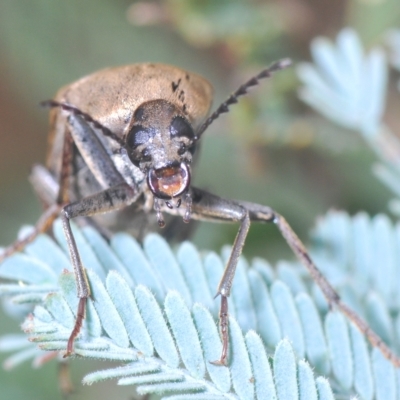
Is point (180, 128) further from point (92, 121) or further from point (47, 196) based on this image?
point (47, 196)

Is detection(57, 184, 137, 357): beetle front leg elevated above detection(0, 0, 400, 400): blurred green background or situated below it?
below

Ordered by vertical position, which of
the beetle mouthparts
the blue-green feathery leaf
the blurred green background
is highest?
the blurred green background

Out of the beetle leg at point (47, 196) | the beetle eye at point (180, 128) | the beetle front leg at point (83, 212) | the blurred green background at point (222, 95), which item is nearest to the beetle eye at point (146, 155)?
the beetle eye at point (180, 128)

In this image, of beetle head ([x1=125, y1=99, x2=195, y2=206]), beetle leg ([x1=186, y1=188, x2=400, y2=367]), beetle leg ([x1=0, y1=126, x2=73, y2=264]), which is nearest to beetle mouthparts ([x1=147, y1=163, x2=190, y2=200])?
beetle head ([x1=125, y1=99, x2=195, y2=206])

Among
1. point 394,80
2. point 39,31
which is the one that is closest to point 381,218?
point 394,80

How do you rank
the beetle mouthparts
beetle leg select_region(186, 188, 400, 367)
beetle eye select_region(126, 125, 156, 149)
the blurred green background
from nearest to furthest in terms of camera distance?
1. beetle leg select_region(186, 188, 400, 367)
2. the beetle mouthparts
3. beetle eye select_region(126, 125, 156, 149)
4. the blurred green background

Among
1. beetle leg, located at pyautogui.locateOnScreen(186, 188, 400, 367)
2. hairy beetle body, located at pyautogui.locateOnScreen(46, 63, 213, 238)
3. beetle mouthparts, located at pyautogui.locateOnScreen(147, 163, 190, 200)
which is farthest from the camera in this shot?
hairy beetle body, located at pyautogui.locateOnScreen(46, 63, 213, 238)

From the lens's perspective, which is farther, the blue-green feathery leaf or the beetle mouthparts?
the beetle mouthparts

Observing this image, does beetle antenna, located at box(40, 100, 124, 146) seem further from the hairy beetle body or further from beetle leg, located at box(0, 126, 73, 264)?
beetle leg, located at box(0, 126, 73, 264)

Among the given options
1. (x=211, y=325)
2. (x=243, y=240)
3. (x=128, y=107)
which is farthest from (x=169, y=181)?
(x=211, y=325)
